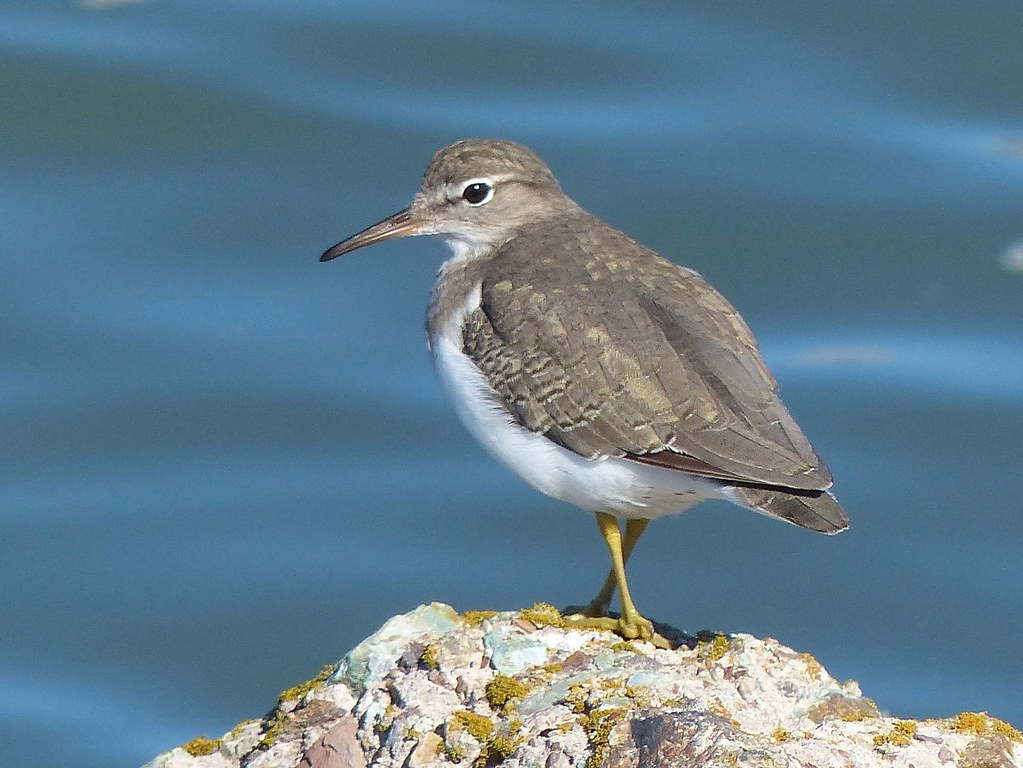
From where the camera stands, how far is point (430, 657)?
5.50 meters

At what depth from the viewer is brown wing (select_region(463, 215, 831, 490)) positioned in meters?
6.40

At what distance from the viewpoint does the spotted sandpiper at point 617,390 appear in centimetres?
635

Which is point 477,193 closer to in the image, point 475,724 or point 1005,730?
point 475,724

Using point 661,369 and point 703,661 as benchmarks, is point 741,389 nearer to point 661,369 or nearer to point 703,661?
point 661,369

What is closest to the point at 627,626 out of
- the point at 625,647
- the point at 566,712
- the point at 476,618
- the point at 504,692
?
the point at 625,647

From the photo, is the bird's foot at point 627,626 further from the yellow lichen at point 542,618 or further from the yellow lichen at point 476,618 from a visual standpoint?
the yellow lichen at point 476,618

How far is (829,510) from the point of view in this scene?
6.15m

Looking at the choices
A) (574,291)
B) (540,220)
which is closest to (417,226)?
(540,220)

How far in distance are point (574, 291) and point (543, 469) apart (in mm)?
803

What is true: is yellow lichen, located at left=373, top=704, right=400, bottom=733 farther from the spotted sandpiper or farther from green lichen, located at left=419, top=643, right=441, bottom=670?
the spotted sandpiper

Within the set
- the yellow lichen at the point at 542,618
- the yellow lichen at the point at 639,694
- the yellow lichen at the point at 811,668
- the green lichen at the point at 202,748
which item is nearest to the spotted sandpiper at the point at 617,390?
the yellow lichen at the point at 542,618

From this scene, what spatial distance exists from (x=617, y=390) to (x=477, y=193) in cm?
176

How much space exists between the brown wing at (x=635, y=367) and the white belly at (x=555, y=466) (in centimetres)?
7

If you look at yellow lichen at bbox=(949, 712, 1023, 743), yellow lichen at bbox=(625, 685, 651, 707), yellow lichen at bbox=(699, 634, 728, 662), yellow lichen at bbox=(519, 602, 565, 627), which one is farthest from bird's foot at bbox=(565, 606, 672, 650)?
yellow lichen at bbox=(949, 712, 1023, 743)
